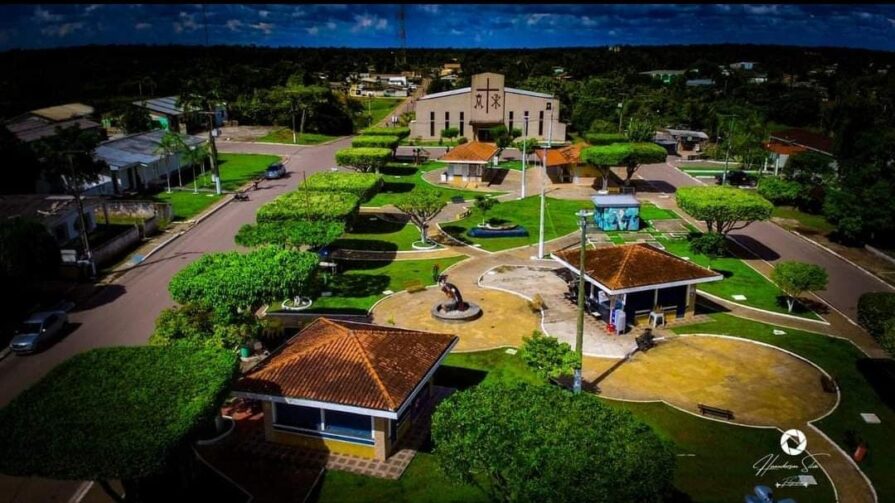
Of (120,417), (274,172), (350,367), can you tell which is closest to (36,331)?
(120,417)

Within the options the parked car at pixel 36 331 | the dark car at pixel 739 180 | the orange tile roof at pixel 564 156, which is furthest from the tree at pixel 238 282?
the dark car at pixel 739 180

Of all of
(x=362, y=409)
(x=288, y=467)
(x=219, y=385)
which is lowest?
(x=288, y=467)

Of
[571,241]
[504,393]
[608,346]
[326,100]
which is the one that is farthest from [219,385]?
[326,100]

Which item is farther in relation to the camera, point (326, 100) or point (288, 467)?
point (326, 100)

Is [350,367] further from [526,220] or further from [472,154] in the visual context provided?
[472,154]

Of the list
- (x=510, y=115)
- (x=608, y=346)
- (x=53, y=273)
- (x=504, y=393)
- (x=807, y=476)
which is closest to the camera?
(x=504, y=393)

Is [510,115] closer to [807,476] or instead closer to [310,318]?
[310,318]

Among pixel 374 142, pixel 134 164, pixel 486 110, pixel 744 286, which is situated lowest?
pixel 744 286

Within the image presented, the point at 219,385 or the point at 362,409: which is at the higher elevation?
the point at 219,385
